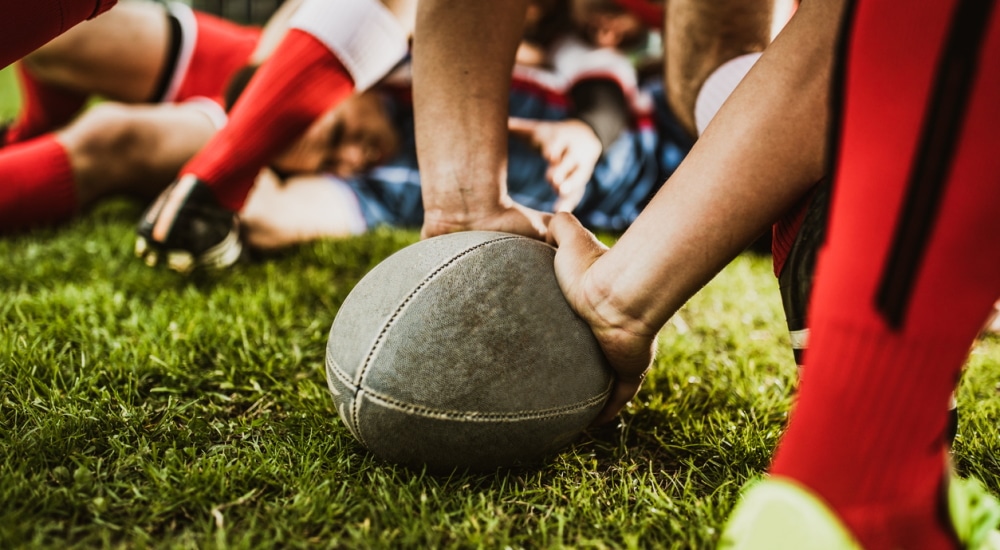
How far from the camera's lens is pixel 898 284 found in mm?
666

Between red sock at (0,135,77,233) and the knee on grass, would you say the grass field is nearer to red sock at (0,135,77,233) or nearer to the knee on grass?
red sock at (0,135,77,233)

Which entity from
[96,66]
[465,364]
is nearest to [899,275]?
[465,364]

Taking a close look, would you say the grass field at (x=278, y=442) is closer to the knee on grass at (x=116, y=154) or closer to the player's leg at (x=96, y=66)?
the knee on grass at (x=116, y=154)

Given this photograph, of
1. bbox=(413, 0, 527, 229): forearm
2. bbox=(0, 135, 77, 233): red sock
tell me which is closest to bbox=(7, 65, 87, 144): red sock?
bbox=(0, 135, 77, 233): red sock

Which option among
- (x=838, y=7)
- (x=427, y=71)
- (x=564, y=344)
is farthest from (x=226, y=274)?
(x=838, y=7)

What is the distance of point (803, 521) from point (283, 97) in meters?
1.59

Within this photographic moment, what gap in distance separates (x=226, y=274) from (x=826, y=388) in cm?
162

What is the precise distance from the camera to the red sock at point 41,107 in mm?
2404

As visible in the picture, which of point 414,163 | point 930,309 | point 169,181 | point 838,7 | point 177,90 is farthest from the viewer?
point 414,163

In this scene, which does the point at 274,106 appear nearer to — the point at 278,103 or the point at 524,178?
the point at 278,103

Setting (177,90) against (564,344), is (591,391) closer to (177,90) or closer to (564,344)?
(564,344)

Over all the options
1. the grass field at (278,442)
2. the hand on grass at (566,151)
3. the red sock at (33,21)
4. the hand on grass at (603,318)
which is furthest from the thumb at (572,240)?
the red sock at (33,21)

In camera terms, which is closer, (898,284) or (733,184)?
(898,284)

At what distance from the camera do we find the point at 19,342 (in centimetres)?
137
